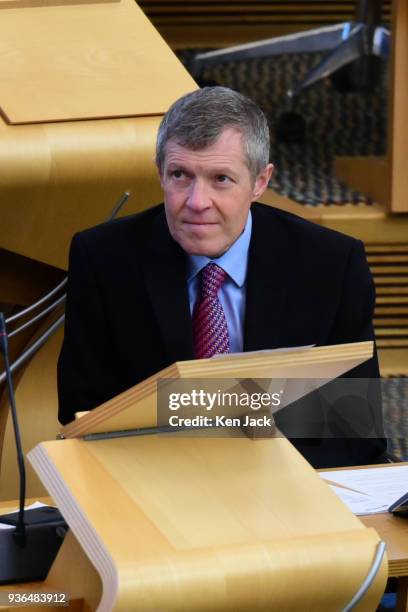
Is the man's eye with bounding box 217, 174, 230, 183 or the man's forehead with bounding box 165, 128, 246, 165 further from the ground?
the man's forehead with bounding box 165, 128, 246, 165

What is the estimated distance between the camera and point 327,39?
5.42 meters

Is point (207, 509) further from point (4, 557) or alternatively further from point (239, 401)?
point (4, 557)

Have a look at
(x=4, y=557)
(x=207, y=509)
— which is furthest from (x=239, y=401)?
(x=4, y=557)

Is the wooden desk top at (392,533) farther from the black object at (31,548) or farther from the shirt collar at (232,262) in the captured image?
the shirt collar at (232,262)

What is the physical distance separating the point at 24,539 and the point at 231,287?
0.75m

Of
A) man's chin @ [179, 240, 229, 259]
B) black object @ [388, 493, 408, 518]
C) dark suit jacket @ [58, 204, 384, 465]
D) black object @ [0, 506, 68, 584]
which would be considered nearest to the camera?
black object @ [0, 506, 68, 584]

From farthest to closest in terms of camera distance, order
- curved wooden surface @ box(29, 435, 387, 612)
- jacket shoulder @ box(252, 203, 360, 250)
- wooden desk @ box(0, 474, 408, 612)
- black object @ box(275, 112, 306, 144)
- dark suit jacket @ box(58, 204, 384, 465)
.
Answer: black object @ box(275, 112, 306, 144), jacket shoulder @ box(252, 203, 360, 250), dark suit jacket @ box(58, 204, 384, 465), wooden desk @ box(0, 474, 408, 612), curved wooden surface @ box(29, 435, 387, 612)

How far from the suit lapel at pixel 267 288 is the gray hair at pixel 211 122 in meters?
0.21

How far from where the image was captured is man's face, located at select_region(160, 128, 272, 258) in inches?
81.1

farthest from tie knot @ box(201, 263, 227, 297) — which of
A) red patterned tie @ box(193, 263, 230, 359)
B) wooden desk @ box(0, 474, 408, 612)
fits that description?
wooden desk @ box(0, 474, 408, 612)

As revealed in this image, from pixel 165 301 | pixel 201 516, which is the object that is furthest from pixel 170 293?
pixel 201 516

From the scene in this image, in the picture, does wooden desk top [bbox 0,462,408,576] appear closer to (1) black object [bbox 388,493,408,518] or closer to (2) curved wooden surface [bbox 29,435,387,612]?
(1) black object [bbox 388,493,408,518]

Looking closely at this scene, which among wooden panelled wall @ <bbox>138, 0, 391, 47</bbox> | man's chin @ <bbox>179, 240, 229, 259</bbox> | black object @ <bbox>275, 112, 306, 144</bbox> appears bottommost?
man's chin @ <bbox>179, 240, 229, 259</bbox>

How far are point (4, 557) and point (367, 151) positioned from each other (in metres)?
3.90
